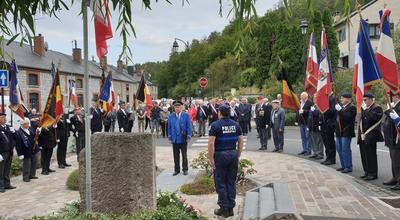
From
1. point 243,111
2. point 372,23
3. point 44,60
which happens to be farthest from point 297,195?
point 44,60

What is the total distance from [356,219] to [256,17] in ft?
16.6

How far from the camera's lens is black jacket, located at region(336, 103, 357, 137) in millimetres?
11414

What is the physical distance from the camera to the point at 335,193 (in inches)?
345

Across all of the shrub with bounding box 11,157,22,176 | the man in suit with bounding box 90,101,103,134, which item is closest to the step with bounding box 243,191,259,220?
the shrub with bounding box 11,157,22,176

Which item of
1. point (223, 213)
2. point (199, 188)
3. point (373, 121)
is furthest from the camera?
point (373, 121)

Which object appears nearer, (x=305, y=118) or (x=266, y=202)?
(x=266, y=202)

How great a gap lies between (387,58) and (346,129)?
2.53 metres

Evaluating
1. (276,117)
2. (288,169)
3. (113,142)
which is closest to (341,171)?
(288,169)

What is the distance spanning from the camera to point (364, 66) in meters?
9.77

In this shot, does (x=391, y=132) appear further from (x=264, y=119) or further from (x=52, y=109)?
(x=52, y=109)

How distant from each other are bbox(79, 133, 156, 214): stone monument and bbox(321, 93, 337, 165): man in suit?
25.9ft

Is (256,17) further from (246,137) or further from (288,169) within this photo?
(246,137)

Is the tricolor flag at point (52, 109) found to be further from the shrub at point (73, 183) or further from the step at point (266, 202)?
the step at point (266, 202)

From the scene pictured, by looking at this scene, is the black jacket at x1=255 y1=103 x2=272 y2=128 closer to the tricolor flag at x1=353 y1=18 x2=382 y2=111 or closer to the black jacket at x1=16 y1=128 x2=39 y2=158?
the tricolor flag at x1=353 y1=18 x2=382 y2=111
